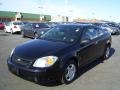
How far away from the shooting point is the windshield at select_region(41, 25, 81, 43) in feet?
21.1

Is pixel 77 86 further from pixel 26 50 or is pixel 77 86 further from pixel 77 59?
pixel 26 50

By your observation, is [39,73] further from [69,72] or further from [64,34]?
[64,34]

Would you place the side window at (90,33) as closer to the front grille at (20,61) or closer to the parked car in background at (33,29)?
the front grille at (20,61)

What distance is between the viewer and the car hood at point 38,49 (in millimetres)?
5375

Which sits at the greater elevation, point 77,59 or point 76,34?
point 76,34

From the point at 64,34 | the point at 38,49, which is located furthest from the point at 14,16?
the point at 38,49

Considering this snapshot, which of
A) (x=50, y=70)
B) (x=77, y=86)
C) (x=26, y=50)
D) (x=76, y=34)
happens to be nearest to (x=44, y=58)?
(x=50, y=70)

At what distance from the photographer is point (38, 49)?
5.69 metres

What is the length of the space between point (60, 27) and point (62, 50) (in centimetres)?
180

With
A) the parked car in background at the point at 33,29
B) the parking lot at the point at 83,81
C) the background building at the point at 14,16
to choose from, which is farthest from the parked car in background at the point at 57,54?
the background building at the point at 14,16

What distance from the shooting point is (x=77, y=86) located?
5.60 metres

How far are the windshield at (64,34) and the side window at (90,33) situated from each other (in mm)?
251

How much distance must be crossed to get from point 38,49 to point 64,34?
133 cm

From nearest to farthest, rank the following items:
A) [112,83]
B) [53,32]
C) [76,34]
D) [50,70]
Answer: [50,70], [112,83], [76,34], [53,32]
